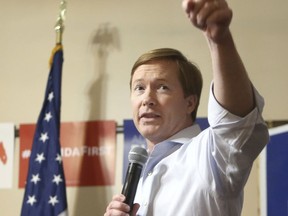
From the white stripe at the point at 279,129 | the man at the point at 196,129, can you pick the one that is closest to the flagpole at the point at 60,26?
the white stripe at the point at 279,129

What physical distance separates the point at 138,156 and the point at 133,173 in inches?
1.7

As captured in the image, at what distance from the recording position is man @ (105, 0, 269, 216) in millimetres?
846

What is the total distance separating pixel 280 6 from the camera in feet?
7.59

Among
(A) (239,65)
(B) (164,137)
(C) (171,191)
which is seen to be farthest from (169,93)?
(A) (239,65)

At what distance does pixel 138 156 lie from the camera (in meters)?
1.12

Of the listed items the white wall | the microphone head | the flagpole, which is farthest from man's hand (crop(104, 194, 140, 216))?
the flagpole

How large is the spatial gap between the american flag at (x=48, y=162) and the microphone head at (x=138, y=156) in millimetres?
1174

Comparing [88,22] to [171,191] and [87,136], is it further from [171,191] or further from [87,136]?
[171,191]

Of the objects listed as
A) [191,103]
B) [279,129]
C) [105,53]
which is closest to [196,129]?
[191,103]

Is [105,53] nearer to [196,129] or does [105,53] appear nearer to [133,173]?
[196,129]

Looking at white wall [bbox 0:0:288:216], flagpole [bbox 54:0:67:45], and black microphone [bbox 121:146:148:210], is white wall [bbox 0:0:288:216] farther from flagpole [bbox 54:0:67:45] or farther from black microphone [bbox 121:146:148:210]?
black microphone [bbox 121:146:148:210]

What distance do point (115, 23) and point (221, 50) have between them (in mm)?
1742

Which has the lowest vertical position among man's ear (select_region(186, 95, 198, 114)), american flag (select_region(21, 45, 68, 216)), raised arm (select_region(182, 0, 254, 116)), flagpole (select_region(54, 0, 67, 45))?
american flag (select_region(21, 45, 68, 216))

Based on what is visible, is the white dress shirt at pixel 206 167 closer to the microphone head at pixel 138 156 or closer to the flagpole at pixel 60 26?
the microphone head at pixel 138 156
